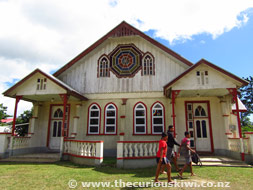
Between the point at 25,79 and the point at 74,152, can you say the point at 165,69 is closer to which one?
the point at 74,152

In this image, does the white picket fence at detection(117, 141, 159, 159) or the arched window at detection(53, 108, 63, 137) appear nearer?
the white picket fence at detection(117, 141, 159, 159)

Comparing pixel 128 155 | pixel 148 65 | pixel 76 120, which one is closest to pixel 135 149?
pixel 128 155

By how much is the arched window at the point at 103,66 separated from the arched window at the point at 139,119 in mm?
3379

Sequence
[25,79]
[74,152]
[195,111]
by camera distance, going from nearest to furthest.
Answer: [74,152] → [25,79] → [195,111]

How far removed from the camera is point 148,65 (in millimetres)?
13375

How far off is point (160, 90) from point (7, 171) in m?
9.62

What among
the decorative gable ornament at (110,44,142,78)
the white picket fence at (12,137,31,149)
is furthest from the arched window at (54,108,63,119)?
the decorative gable ornament at (110,44,142,78)

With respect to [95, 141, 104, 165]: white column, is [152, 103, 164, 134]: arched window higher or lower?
higher

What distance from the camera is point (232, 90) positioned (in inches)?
398

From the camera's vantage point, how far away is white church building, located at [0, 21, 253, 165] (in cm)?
1093

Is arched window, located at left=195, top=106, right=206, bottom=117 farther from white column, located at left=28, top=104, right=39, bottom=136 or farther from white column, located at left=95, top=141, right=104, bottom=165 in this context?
white column, located at left=28, top=104, right=39, bottom=136

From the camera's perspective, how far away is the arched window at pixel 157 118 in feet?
40.9

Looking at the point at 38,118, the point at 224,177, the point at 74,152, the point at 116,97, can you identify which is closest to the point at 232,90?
the point at 224,177

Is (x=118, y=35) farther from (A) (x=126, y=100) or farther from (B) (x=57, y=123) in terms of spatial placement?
(B) (x=57, y=123)
